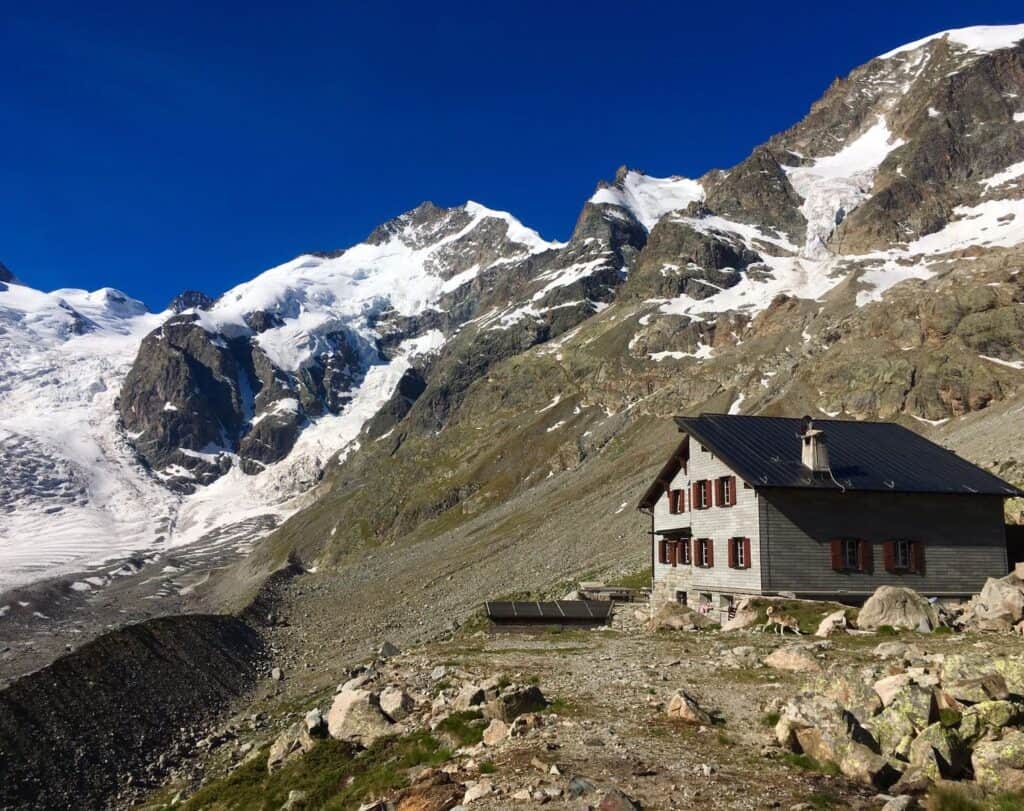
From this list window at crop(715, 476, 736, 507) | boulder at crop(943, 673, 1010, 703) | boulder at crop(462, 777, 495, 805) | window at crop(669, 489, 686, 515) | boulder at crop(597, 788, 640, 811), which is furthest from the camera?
window at crop(669, 489, 686, 515)

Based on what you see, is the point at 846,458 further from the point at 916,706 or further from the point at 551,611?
the point at 916,706

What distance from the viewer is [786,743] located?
15.7m

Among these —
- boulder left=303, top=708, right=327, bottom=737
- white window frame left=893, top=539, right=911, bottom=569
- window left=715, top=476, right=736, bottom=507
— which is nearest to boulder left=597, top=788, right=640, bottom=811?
boulder left=303, top=708, right=327, bottom=737

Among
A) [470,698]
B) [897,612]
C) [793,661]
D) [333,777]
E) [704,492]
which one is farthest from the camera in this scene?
[704,492]

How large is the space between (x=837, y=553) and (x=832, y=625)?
7.79 m

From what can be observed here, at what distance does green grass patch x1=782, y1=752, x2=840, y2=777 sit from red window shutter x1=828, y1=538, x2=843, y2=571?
23.9 meters

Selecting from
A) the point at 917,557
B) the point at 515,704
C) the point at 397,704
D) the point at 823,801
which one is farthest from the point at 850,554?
the point at 823,801

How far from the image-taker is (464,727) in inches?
761

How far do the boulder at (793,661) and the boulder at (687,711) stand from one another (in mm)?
5741

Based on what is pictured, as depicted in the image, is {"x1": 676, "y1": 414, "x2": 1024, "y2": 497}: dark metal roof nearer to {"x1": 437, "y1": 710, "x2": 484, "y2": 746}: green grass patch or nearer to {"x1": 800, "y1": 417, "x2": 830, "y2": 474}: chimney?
{"x1": 800, "y1": 417, "x2": 830, "y2": 474}: chimney

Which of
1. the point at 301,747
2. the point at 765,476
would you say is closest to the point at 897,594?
the point at 765,476

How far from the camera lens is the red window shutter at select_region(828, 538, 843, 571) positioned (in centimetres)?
3738

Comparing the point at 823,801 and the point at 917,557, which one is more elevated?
the point at 917,557

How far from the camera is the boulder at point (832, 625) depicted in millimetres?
30153
